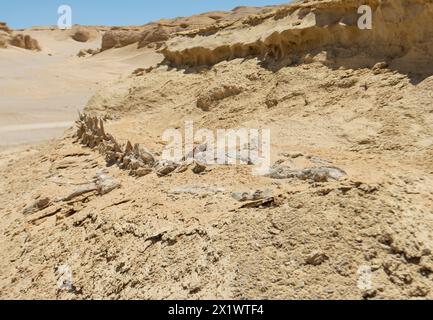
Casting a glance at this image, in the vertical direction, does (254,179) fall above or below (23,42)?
below

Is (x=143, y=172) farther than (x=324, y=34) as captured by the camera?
No

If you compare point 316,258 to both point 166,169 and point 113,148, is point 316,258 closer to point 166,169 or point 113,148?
point 166,169

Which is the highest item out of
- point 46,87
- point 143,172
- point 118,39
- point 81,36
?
point 81,36

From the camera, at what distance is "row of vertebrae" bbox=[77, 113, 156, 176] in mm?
5692

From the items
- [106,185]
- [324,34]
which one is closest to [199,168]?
[106,185]

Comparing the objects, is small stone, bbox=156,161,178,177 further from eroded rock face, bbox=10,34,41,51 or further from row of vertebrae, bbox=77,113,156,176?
eroded rock face, bbox=10,34,41,51

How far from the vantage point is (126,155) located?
616 centimetres

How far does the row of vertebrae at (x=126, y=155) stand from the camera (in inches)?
205

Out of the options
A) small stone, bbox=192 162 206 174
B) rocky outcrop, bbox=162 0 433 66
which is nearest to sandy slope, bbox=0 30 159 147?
rocky outcrop, bbox=162 0 433 66

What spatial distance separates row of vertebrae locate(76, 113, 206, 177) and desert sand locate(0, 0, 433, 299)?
0.09 ft

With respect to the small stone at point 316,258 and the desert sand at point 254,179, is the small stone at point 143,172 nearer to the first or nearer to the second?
the desert sand at point 254,179

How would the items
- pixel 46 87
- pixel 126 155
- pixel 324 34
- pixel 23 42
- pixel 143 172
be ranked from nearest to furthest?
1. pixel 143 172
2. pixel 126 155
3. pixel 324 34
4. pixel 46 87
5. pixel 23 42

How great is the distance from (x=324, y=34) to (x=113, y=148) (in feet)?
11.1

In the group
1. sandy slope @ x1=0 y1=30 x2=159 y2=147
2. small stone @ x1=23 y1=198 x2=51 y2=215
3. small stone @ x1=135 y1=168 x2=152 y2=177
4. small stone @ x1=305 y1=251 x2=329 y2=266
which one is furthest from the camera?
sandy slope @ x1=0 y1=30 x2=159 y2=147
